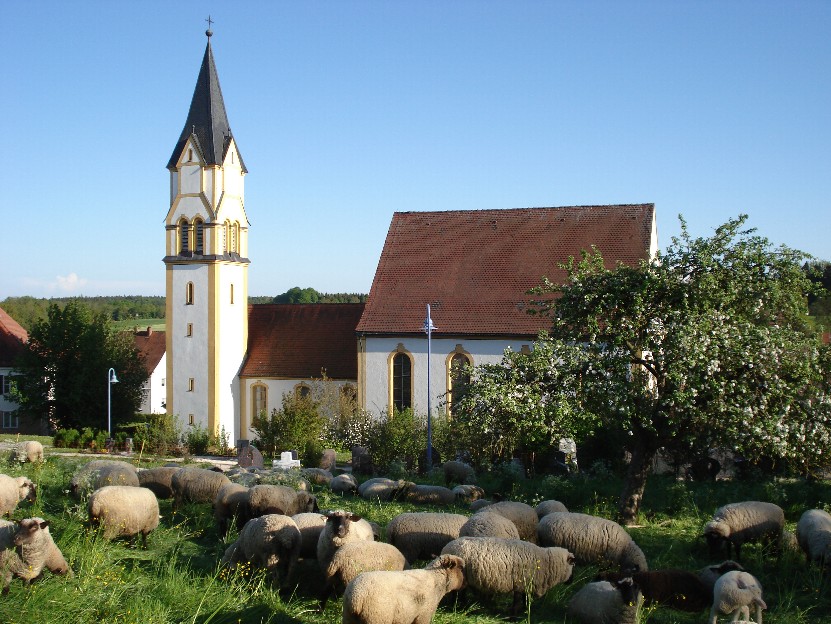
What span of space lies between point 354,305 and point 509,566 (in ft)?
102

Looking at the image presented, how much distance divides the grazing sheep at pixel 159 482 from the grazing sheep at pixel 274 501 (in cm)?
316

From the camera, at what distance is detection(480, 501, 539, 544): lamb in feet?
43.8

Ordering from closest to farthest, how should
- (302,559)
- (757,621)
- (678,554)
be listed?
1. (757,621)
2. (302,559)
3. (678,554)

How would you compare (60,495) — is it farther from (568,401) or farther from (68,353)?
(68,353)

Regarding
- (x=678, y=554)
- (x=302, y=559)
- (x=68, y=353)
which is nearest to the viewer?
(x=302, y=559)

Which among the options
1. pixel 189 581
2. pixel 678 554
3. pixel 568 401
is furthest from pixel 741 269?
pixel 189 581

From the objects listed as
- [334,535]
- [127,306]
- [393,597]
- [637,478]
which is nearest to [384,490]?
[637,478]

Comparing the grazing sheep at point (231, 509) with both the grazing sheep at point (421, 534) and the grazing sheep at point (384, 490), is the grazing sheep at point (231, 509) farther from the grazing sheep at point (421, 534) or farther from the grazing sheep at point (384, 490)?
the grazing sheep at point (384, 490)

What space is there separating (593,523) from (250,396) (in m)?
29.1

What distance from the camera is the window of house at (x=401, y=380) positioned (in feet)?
115

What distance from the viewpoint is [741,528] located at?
44.3 ft

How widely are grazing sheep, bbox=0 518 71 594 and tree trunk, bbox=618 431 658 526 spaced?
34.7 feet

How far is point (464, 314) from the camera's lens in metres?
34.1

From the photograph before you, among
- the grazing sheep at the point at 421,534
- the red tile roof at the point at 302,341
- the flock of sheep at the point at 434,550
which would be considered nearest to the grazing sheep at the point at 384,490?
the flock of sheep at the point at 434,550
